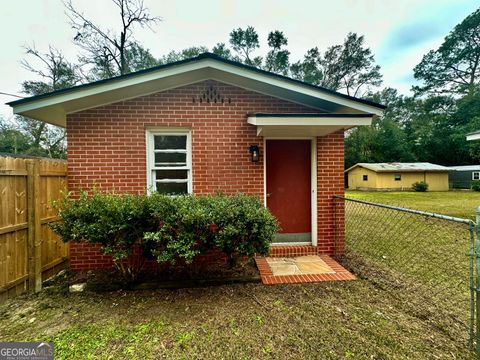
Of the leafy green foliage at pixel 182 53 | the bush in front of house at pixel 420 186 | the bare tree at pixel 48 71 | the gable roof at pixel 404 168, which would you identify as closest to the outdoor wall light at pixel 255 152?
the bare tree at pixel 48 71

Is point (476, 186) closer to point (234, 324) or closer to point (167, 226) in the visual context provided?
point (234, 324)

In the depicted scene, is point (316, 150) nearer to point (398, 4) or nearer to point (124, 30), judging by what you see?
point (398, 4)

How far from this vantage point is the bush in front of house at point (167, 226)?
3.29 meters

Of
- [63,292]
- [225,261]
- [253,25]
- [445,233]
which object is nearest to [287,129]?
[225,261]

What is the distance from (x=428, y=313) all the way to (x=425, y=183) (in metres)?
28.3

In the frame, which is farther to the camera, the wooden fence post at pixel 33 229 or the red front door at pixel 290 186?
the red front door at pixel 290 186

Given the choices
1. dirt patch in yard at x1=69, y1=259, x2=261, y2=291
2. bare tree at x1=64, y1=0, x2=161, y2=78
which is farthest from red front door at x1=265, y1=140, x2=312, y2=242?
bare tree at x1=64, y1=0, x2=161, y2=78

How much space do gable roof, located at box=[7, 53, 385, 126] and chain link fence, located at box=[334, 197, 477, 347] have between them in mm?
2003

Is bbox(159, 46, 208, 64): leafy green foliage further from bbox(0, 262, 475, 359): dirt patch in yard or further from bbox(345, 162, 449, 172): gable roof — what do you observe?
bbox(0, 262, 475, 359): dirt patch in yard

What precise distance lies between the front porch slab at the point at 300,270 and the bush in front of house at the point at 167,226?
101 centimetres

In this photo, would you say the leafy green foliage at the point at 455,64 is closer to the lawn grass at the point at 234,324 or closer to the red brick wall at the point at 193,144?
the red brick wall at the point at 193,144

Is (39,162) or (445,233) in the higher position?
(39,162)

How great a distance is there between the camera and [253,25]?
25.1 meters

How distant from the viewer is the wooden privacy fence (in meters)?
3.39
